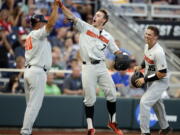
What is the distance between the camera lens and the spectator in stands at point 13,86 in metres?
13.5

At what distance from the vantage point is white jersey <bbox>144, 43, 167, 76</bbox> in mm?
11086

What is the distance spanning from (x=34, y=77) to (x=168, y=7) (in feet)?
28.1

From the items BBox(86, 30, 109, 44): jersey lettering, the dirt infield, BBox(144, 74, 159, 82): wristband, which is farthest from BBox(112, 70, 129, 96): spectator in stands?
BBox(86, 30, 109, 44): jersey lettering

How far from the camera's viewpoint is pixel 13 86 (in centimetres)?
1359

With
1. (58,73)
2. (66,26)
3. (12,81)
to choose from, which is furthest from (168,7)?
(12,81)

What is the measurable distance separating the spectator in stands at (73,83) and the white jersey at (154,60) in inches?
104

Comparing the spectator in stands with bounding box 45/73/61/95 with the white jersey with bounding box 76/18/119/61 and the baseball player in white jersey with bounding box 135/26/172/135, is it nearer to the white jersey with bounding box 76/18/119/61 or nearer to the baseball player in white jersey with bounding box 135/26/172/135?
the white jersey with bounding box 76/18/119/61

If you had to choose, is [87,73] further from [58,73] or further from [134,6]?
[134,6]

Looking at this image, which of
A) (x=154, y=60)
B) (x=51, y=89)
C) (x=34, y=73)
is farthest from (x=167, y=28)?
(x=34, y=73)

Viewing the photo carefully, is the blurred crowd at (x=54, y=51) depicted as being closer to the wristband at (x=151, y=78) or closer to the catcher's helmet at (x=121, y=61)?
the catcher's helmet at (x=121, y=61)

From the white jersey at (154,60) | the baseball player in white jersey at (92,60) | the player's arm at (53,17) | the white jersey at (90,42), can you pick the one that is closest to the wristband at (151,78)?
the white jersey at (154,60)

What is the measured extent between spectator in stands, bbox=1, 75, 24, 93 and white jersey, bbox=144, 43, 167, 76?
133 inches

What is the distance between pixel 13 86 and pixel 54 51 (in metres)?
2.00

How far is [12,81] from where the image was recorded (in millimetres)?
13500
